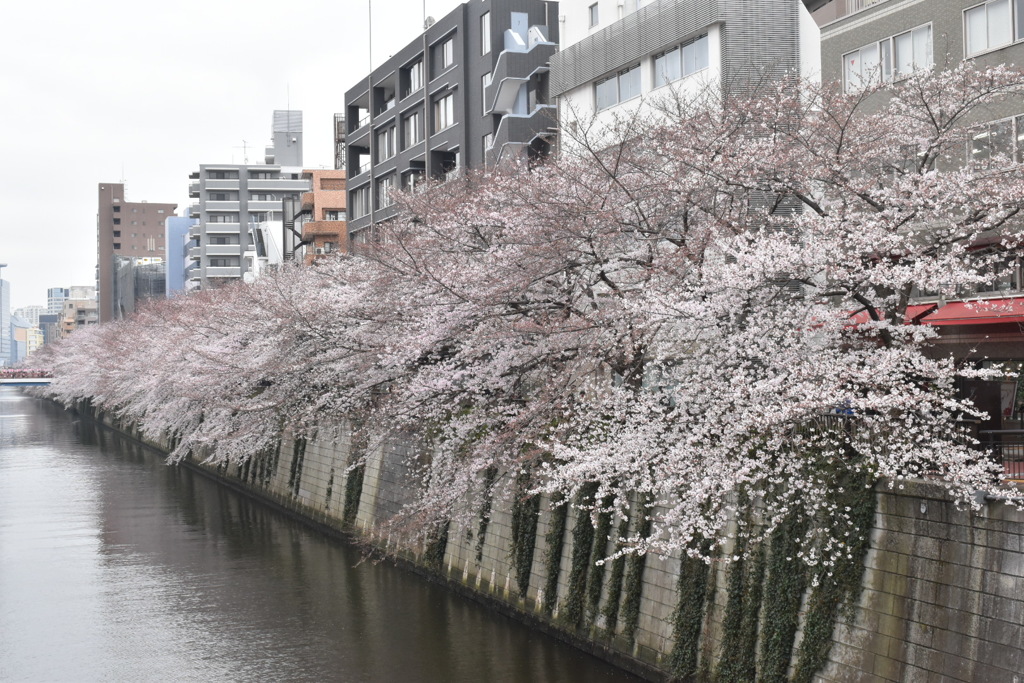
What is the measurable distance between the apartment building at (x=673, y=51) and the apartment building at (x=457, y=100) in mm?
2013

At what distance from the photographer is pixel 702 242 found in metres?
17.5

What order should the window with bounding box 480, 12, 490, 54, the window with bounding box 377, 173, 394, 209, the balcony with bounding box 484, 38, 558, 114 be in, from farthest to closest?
the window with bounding box 377, 173, 394, 209
the window with bounding box 480, 12, 490, 54
the balcony with bounding box 484, 38, 558, 114

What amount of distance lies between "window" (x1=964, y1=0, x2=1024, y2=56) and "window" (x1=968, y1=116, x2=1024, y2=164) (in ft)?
6.32

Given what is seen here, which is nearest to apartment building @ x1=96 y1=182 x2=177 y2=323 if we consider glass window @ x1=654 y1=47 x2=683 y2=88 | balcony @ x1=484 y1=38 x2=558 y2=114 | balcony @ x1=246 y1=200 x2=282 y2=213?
balcony @ x1=246 y1=200 x2=282 y2=213

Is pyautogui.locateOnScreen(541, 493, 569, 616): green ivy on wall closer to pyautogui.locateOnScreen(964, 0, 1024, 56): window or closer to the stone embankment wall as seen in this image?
the stone embankment wall

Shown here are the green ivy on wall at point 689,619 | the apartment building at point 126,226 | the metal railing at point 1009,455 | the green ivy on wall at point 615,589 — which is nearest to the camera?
the metal railing at point 1009,455

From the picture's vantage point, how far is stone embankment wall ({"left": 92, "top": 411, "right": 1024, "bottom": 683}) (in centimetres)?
1270

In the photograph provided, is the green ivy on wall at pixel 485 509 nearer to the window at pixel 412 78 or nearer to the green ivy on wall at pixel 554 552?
the green ivy on wall at pixel 554 552

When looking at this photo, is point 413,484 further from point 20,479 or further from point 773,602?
point 20,479

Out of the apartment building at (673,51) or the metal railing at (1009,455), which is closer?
the metal railing at (1009,455)

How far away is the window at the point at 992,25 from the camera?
73.1 feet

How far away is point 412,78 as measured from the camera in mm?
53344

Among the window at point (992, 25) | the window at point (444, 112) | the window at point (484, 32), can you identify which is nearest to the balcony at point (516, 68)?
the window at point (484, 32)

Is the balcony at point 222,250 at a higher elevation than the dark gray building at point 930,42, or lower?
higher
